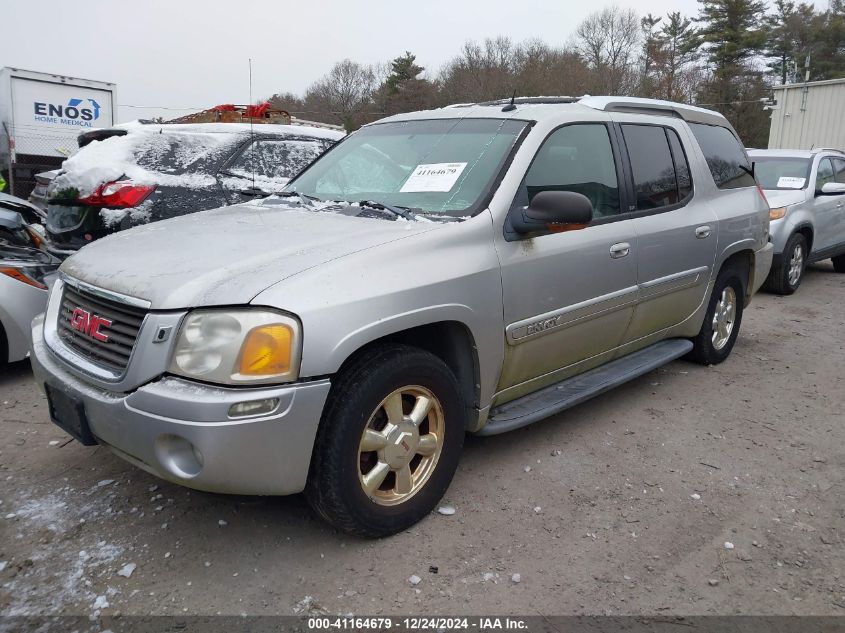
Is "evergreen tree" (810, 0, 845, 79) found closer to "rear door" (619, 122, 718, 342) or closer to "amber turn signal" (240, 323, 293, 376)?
"rear door" (619, 122, 718, 342)

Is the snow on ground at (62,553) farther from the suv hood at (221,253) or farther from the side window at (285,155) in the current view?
the side window at (285,155)

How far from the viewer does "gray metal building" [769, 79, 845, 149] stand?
58.9 feet

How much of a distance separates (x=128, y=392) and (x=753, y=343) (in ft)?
17.8

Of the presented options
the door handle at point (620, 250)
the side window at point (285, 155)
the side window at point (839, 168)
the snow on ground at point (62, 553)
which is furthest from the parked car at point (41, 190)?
the side window at point (839, 168)

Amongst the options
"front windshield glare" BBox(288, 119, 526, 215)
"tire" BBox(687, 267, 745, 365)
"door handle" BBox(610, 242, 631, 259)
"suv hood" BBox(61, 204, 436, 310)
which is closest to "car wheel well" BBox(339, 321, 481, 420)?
"suv hood" BBox(61, 204, 436, 310)

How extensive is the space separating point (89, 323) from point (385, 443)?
128cm

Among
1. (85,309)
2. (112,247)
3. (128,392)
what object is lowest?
(128,392)

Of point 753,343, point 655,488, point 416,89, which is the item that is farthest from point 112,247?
point 416,89

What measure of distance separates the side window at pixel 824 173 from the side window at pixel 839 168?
19 centimetres

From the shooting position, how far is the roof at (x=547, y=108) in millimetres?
3564

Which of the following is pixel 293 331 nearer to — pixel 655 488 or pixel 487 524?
pixel 487 524

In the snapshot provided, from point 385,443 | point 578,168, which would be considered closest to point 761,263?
point 578,168

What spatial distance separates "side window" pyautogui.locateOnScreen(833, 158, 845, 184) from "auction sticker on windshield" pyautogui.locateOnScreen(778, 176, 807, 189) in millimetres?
1061

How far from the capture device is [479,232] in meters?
2.97
